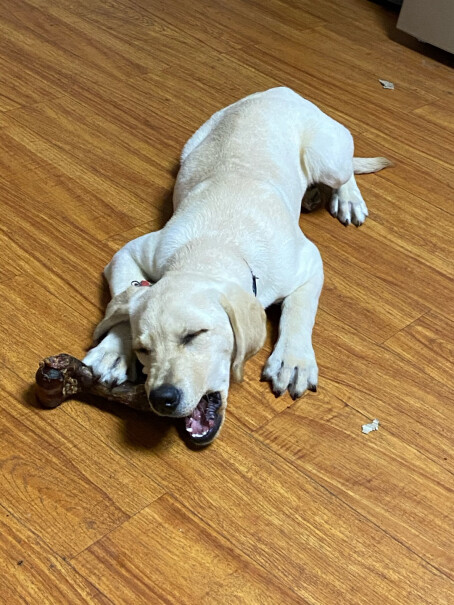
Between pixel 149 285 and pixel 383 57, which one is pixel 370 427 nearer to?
pixel 149 285

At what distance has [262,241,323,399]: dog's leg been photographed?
2.23 metres

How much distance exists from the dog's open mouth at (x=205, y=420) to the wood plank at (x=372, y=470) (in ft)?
0.48

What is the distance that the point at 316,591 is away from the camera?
1.78 meters

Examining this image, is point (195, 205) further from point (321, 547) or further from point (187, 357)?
point (321, 547)

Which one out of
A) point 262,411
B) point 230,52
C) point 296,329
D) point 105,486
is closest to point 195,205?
point 296,329

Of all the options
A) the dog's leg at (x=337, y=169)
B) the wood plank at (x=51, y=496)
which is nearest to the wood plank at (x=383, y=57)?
the dog's leg at (x=337, y=169)

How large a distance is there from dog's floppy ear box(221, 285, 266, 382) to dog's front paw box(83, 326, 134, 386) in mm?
294

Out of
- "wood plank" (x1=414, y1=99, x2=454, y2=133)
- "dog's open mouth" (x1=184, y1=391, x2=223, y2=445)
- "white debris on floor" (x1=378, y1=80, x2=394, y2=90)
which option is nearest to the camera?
"dog's open mouth" (x1=184, y1=391, x2=223, y2=445)

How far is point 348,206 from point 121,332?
1199mm

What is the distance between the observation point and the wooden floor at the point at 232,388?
1.80 metres

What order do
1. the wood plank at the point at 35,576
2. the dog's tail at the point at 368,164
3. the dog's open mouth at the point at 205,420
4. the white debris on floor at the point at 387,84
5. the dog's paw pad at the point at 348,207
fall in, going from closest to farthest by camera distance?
1. the wood plank at the point at 35,576
2. the dog's open mouth at the point at 205,420
3. the dog's paw pad at the point at 348,207
4. the dog's tail at the point at 368,164
5. the white debris on floor at the point at 387,84

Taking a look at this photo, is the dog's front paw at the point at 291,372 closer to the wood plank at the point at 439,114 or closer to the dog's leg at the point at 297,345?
the dog's leg at the point at 297,345

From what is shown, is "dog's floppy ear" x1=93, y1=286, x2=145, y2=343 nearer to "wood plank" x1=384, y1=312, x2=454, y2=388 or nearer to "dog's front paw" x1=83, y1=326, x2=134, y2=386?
"dog's front paw" x1=83, y1=326, x2=134, y2=386

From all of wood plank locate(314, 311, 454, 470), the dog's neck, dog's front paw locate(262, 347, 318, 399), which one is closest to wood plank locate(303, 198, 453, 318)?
wood plank locate(314, 311, 454, 470)
